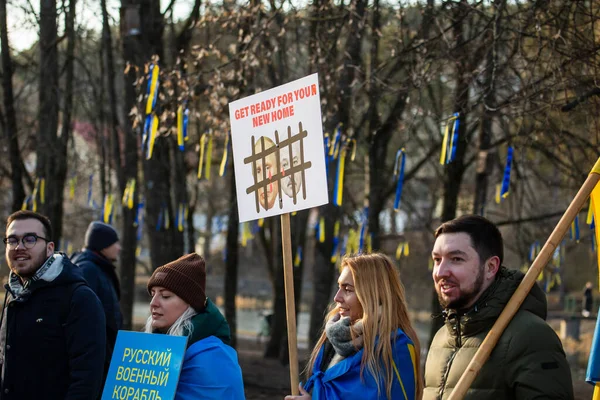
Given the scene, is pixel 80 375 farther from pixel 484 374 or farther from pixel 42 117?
pixel 42 117

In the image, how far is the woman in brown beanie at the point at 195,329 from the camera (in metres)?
4.11

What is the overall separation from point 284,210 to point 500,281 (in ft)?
4.44

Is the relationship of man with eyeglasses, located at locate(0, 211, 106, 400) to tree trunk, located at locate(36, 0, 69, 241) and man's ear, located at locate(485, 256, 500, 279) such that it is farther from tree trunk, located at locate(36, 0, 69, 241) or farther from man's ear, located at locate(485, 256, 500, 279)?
tree trunk, located at locate(36, 0, 69, 241)

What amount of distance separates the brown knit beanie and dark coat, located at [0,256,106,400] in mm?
683

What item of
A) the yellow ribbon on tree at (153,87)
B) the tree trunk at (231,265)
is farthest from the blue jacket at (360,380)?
the tree trunk at (231,265)

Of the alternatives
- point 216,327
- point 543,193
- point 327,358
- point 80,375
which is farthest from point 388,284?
point 543,193

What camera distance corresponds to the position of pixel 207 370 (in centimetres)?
411

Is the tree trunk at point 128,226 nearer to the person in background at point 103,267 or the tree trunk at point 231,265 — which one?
the tree trunk at point 231,265

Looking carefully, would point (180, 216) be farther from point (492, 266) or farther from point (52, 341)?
point (492, 266)

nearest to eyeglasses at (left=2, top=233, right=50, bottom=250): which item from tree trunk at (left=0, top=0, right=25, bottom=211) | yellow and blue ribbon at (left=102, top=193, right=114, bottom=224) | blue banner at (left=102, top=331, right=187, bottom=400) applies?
blue banner at (left=102, top=331, right=187, bottom=400)

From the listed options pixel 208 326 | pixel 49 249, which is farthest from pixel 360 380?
pixel 49 249

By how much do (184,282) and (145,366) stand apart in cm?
42

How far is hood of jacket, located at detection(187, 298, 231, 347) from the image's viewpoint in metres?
4.20

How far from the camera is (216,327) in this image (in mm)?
4270
